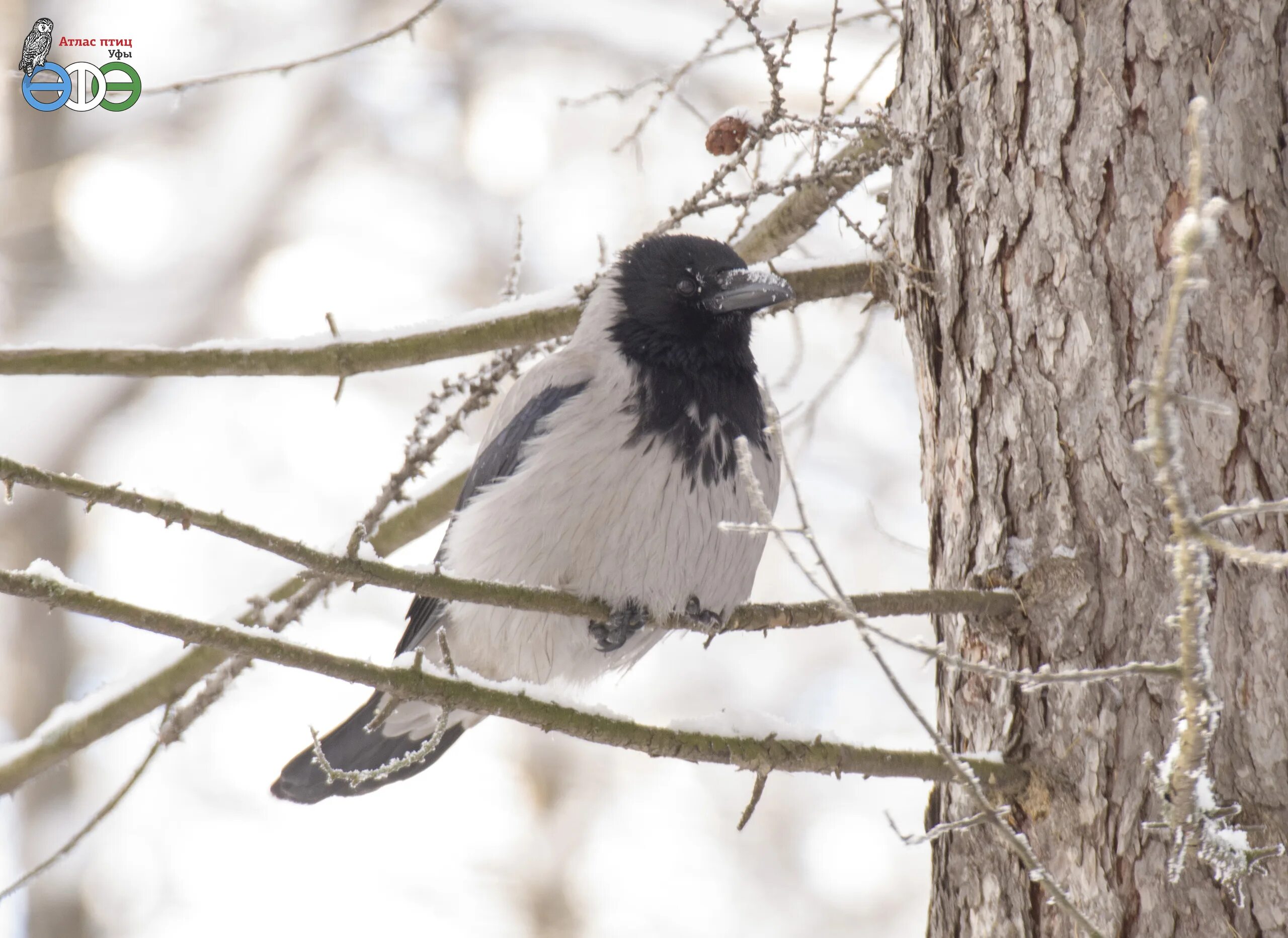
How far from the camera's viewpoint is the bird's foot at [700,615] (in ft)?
11.0

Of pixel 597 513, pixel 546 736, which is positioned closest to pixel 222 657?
pixel 597 513

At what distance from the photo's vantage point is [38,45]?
7785 millimetres

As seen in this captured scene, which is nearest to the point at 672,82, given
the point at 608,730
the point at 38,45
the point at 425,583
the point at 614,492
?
the point at 614,492

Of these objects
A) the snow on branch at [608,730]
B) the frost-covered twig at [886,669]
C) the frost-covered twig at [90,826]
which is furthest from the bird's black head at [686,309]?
the frost-covered twig at [90,826]

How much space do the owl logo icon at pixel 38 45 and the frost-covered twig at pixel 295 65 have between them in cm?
342

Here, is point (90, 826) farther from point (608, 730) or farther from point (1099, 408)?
point (1099, 408)

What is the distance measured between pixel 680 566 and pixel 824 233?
1375mm


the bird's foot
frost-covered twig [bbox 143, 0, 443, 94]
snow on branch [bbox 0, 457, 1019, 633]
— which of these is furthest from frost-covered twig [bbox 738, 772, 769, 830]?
frost-covered twig [bbox 143, 0, 443, 94]

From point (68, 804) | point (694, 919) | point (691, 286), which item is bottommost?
point (694, 919)

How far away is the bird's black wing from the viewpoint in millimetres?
3473

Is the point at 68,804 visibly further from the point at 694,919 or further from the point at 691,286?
the point at 691,286

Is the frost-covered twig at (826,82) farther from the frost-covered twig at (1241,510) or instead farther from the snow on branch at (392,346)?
the frost-covered twig at (1241,510)

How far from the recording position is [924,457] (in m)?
2.94

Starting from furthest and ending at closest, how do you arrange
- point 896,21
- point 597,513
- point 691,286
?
1. point 691,286
2. point 896,21
3. point 597,513
